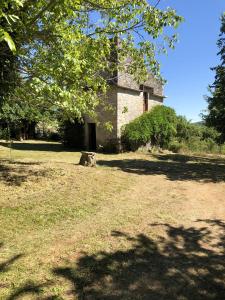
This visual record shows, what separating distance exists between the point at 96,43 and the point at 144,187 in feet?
17.5

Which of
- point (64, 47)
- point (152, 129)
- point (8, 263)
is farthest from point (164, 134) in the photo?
point (8, 263)

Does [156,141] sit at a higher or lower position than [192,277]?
higher

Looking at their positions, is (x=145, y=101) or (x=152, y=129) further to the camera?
(x=145, y=101)

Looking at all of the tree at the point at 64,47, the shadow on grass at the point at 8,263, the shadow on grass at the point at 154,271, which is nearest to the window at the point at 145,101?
the tree at the point at 64,47

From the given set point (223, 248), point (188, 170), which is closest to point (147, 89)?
point (188, 170)

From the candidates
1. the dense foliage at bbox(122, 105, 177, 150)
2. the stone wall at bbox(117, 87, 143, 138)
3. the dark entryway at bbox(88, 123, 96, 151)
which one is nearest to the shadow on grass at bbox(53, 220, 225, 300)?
the stone wall at bbox(117, 87, 143, 138)

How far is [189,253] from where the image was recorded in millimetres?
6395

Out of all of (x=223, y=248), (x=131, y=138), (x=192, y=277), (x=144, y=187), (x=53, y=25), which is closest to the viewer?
(x=192, y=277)

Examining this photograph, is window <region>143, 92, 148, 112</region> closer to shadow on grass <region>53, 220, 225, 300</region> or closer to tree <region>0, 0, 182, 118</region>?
tree <region>0, 0, 182, 118</region>

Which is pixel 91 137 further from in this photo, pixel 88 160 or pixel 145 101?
pixel 88 160

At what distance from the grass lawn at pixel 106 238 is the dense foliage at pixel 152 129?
37.4 feet

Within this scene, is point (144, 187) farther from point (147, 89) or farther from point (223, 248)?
point (147, 89)

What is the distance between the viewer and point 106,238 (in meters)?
6.85

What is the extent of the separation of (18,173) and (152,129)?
15959 millimetres
